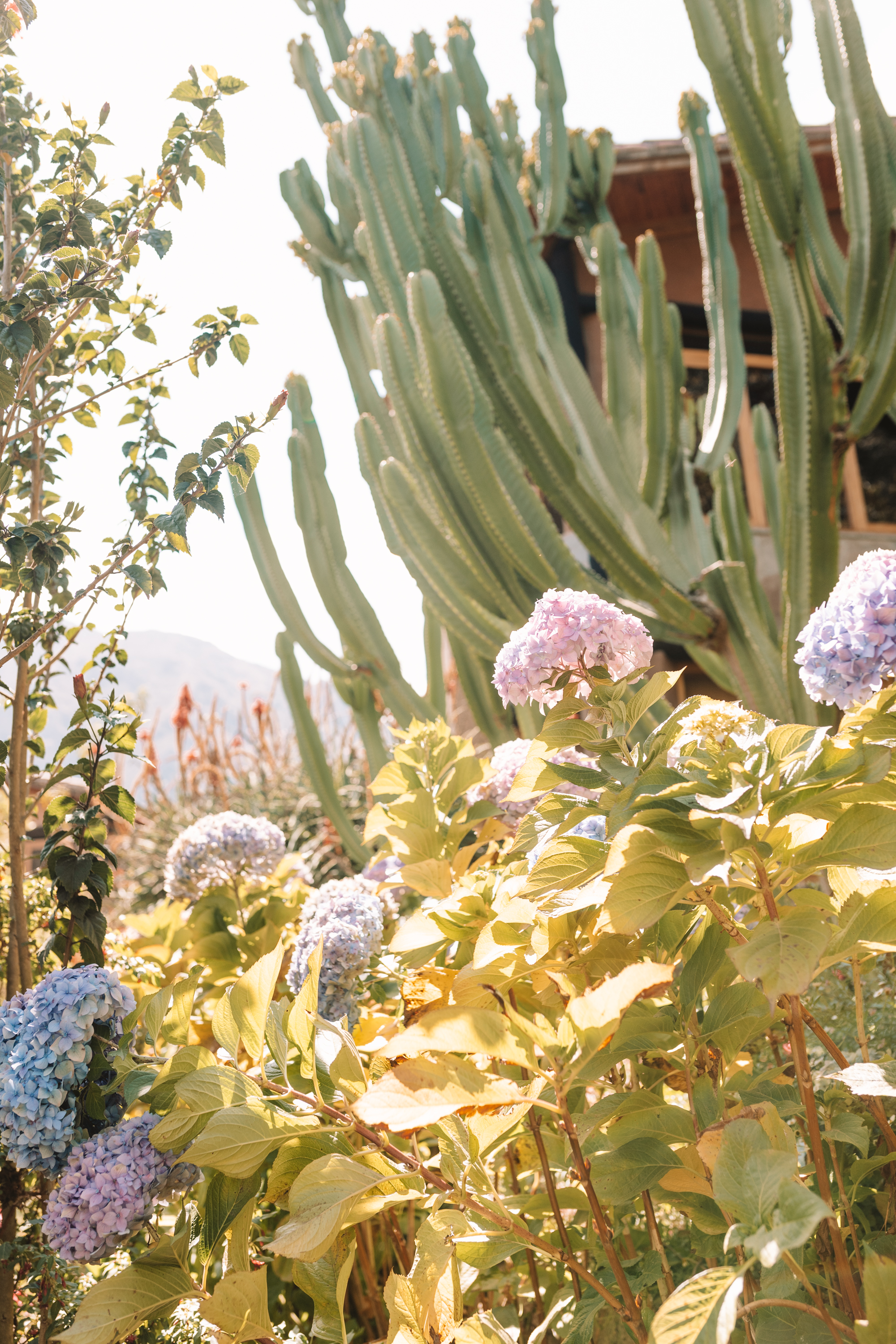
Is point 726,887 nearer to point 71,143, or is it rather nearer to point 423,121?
point 71,143

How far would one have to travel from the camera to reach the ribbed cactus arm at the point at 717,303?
4.28 meters

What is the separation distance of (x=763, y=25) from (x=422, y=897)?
121 inches

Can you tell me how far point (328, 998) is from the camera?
1.32 meters

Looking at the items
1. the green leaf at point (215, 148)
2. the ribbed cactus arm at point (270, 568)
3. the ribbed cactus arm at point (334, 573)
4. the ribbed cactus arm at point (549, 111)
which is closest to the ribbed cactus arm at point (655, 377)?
the ribbed cactus arm at point (549, 111)

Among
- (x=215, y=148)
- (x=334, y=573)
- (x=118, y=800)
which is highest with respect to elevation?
(x=215, y=148)

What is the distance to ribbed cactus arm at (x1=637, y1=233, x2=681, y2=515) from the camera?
4004 mm

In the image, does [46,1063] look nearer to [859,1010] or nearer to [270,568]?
[859,1010]

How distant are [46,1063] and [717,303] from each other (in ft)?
14.5

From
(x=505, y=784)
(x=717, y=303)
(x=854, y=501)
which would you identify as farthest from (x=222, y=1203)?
(x=854, y=501)

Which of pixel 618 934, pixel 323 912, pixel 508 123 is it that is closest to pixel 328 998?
pixel 323 912

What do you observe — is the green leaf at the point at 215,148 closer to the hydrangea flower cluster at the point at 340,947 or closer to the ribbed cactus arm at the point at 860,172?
the hydrangea flower cluster at the point at 340,947

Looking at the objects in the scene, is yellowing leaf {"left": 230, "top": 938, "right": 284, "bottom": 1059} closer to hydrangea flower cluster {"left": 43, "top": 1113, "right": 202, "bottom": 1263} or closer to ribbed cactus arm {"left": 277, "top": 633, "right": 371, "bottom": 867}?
hydrangea flower cluster {"left": 43, "top": 1113, "right": 202, "bottom": 1263}

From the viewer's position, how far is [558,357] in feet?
13.2

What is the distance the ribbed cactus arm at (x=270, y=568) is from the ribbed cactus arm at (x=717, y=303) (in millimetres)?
2250
